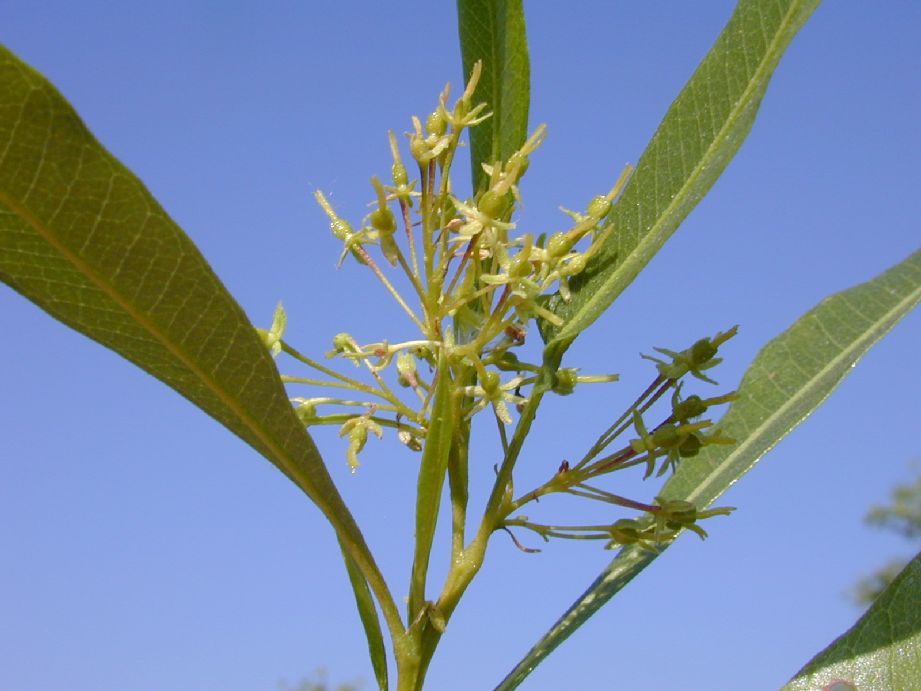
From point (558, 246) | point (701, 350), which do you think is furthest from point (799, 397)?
point (558, 246)

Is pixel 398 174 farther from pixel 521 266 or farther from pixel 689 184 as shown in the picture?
pixel 689 184

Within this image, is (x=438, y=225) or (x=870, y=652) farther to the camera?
(x=438, y=225)

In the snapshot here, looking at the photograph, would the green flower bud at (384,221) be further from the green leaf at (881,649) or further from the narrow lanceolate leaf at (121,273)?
the green leaf at (881,649)

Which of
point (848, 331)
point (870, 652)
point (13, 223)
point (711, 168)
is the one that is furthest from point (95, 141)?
point (848, 331)

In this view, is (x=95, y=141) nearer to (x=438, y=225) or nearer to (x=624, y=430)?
(x=438, y=225)

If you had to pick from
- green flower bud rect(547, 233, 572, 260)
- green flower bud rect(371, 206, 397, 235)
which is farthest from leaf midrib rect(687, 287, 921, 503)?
green flower bud rect(371, 206, 397, 235)

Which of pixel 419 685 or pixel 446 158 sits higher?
pixel 446 158
